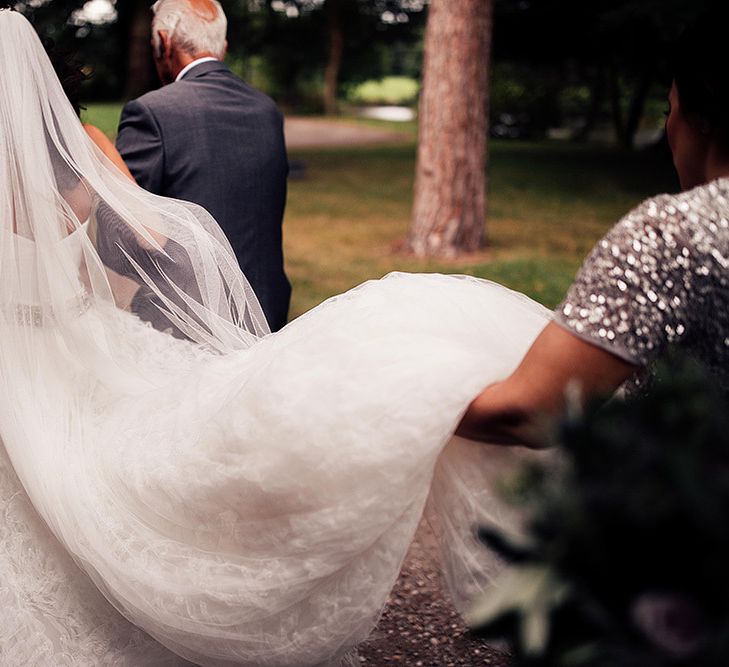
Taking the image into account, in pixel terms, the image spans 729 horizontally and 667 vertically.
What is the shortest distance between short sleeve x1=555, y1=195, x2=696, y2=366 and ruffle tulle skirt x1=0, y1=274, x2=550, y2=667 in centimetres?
40

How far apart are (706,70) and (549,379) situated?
26.1 inches

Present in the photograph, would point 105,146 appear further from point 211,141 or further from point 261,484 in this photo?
point 261,484

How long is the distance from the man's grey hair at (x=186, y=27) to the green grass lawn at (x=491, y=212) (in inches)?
145

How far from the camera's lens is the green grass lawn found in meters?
9.00

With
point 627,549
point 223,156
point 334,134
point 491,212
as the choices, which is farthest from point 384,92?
point 627,549

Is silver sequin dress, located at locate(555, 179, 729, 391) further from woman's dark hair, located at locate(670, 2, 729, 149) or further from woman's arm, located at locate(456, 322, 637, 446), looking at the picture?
woman's dark hair, located at locate(670, 2, 729, 149)

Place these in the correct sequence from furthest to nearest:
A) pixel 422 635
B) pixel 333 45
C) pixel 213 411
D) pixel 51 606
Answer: pixel 333 45 < pixel 422 635 < pixel 51 606 < pixel 213 411

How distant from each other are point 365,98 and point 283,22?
1580cm

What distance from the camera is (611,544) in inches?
46.1

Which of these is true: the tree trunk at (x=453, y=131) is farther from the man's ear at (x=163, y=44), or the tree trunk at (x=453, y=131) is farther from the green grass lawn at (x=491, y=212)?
the man's ear at (x=163, y=44)

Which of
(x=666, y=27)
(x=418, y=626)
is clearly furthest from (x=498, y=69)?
(x=418, y=626)

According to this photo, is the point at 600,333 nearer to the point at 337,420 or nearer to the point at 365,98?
the point at 337,420

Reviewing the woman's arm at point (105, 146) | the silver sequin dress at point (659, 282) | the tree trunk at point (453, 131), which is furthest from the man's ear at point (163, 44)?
the tree trunk at point (453, 131)

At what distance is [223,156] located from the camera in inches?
150
